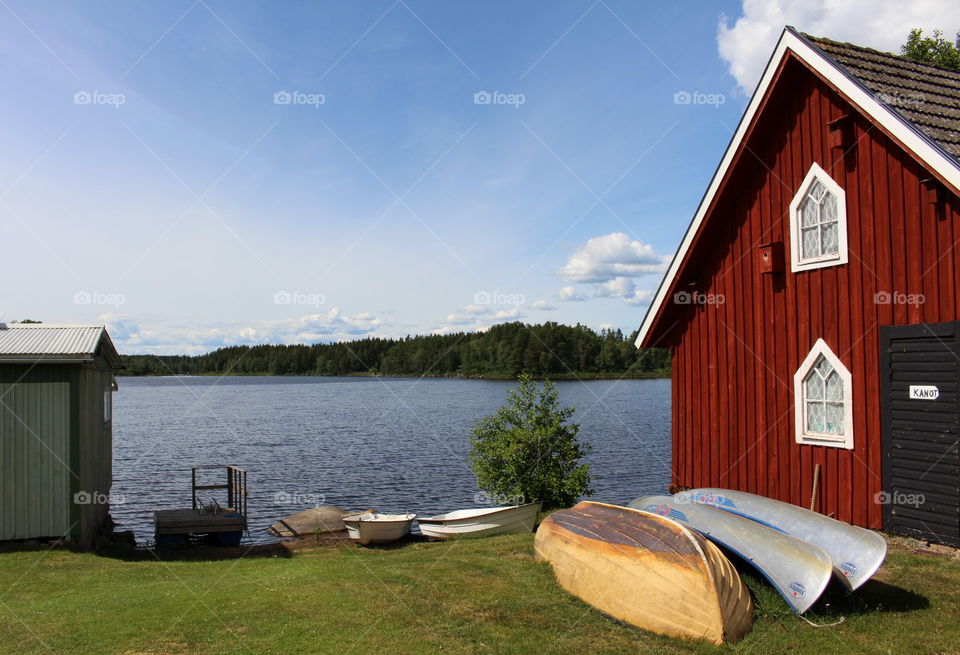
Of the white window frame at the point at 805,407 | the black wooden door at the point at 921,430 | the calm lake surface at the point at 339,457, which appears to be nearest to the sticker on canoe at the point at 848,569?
the black wooden door at the point at 921,430

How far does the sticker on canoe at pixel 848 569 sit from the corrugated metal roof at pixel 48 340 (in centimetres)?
1474

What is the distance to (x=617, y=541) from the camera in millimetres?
9242

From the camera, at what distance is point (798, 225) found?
13.4m

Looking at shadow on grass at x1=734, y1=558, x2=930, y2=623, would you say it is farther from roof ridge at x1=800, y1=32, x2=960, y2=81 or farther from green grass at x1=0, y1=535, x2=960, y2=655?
roof ridge at x1=800, y1=32, x2=960, y2=81

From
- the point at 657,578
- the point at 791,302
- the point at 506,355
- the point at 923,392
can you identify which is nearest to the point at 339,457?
the point at 791,302

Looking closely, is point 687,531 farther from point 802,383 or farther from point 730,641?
point 802,383

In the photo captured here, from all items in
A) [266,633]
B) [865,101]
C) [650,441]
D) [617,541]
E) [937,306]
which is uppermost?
[865,101]

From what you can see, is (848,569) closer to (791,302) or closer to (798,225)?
(791,302)

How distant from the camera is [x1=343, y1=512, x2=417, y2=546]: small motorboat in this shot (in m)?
19.1

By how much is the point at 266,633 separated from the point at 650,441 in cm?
4028

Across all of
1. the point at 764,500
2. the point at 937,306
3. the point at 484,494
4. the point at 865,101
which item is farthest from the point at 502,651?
the point at 484,494

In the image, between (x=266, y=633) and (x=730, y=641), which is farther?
(x=266, y=633)

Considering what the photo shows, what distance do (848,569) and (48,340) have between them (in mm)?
16232

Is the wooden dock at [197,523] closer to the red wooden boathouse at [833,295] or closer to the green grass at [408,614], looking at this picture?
the green grass at [408,614]
